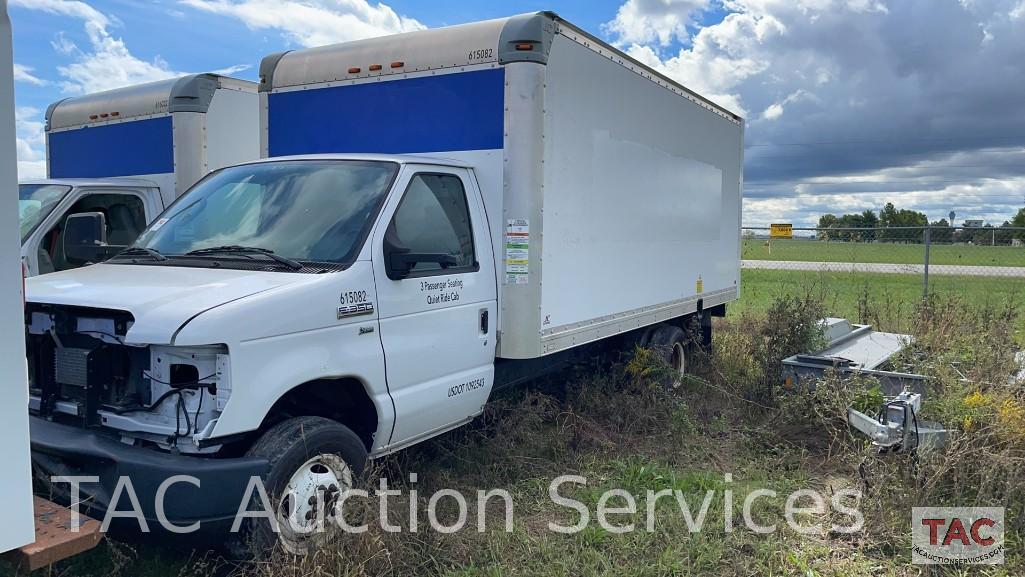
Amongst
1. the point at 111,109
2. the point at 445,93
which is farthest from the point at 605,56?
the point at 111,109

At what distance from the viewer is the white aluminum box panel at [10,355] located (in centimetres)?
242

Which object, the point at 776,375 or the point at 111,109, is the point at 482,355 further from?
the point at 111,109

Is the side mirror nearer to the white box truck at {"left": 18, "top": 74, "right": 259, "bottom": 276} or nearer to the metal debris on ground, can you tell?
the metal debris on ground

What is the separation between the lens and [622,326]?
6871 mm

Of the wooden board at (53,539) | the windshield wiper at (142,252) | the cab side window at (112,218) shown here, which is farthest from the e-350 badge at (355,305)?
the cab side window at (112,218)

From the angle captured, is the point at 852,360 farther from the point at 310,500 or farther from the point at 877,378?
the point at 310,500

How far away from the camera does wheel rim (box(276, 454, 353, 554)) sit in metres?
3.82

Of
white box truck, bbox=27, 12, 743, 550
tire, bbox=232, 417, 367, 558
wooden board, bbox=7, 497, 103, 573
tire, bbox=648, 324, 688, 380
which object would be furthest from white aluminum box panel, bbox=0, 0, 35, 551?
tire, bbox=648, 324, 688, 380

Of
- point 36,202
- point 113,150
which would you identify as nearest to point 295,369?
point 36,202

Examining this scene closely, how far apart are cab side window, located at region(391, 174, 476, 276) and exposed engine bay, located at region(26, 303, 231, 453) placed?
1.45m

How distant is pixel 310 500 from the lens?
12.9ft

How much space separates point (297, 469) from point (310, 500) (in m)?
0.21

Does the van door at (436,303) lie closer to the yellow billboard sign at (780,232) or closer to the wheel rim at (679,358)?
the wheel rim at (679,358)

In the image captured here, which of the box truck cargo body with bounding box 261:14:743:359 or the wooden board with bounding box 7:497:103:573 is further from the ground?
the box truck cargo body with bounding box 261:14:743:359
